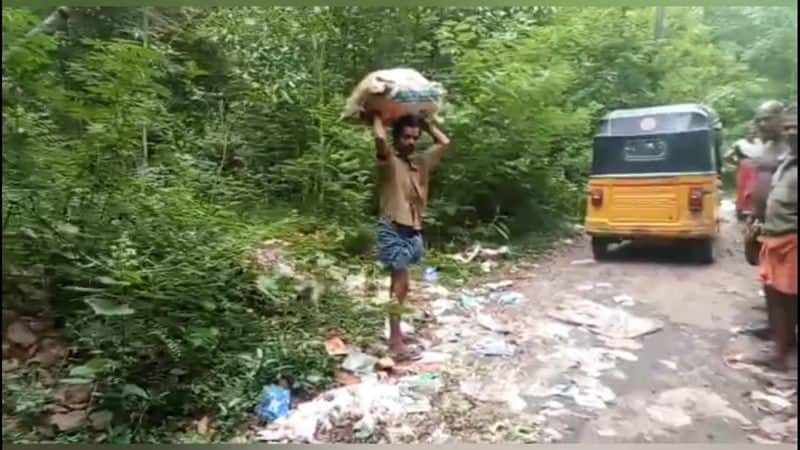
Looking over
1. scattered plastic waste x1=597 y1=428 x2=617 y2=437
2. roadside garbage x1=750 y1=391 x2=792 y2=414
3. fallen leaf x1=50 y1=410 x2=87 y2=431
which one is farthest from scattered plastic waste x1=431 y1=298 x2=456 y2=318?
fallen leaf x1=50 y1=410 x2=87 y2=431

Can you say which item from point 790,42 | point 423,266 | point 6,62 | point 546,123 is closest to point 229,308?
point 423,266

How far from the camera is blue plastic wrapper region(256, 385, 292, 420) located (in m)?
1.65

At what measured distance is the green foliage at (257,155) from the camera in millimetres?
1649

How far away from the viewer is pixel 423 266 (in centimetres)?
175

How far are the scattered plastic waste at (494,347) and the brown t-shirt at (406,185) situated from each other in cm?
27

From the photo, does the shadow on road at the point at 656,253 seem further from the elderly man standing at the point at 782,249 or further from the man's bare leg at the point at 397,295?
the man's bare leg at the point at 397,295

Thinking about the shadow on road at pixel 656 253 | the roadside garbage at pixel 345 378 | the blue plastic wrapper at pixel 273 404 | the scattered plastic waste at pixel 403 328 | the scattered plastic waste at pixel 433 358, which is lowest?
the blue plastic wrapper at pixel 273 404

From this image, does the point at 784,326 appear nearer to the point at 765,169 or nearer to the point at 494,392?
the point at 765,169

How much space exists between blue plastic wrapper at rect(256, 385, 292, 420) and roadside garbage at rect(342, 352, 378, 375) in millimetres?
133

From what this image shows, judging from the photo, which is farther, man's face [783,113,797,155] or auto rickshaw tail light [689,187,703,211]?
auto rickshaw tail light [689,187,703,211]

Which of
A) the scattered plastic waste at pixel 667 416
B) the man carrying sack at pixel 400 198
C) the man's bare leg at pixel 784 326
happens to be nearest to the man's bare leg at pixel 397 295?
the man carrying sack at pixel 400 198

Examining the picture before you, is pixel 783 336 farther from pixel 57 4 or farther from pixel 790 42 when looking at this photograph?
pixel 57 4

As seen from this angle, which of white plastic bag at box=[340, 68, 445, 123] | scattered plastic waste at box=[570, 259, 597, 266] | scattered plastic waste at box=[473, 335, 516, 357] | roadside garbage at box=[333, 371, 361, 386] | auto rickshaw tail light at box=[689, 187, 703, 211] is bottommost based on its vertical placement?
roadside garbage at box=[333, 371, 361, 386]

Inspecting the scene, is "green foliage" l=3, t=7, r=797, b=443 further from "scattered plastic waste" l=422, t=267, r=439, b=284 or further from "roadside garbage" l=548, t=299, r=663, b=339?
"roadside garbage" l=548, t=299, r=663, b=339
